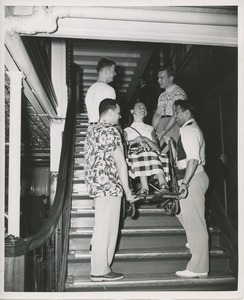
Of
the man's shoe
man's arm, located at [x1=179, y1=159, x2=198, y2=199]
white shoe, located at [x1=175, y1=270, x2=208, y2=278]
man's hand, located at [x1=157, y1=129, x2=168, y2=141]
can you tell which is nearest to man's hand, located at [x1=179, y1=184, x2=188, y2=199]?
man's arm, located at [x1=179, y1=159, x2=198, y2=199]

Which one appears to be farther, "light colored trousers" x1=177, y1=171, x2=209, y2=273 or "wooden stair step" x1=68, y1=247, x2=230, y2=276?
"wooden stair step" x1=68, y1=247, x2=230, y2=276

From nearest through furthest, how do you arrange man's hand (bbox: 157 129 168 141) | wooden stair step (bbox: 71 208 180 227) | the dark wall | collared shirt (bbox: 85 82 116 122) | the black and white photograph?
the black and white photograph, collared shirt (bbox: 85 82 116 122), wooden stair step (bbox: 71 208 180 227), man's hand (bbox: 157 129 168 141), the dark wall

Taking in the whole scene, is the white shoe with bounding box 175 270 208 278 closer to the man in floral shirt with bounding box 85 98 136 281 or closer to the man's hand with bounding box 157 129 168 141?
the man in floral shirt with bounding box 85 98 136 281

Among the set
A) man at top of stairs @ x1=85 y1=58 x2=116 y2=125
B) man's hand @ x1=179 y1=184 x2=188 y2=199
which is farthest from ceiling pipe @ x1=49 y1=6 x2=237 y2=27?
man's hand @ x1=179 y1=184 x2=188 y2=199

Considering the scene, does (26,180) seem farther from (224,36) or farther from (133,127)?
(224,36)

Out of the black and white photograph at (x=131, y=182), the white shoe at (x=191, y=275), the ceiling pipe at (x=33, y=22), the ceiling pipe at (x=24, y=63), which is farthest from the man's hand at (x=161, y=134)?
the ceiling pipe at (x=33, y=22)

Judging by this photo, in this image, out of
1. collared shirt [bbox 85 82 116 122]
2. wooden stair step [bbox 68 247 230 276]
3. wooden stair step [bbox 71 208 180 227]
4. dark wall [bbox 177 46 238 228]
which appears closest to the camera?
wooden stair step [bbox 68 247 230 276]

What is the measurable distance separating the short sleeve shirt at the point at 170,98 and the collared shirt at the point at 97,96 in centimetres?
69

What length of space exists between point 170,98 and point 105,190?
5.32 feet

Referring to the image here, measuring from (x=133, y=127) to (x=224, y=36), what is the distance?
1.25 meters

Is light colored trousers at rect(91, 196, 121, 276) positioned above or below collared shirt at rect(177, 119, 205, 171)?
below

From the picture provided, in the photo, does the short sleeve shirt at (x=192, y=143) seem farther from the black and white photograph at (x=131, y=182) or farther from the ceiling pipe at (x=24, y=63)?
the ceiling pipe at (x=24, y=63)

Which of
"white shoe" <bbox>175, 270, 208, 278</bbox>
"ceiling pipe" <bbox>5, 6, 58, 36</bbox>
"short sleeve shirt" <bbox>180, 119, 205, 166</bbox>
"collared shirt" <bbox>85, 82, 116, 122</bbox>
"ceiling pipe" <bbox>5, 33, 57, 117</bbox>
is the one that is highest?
"ceiling pipe" <bbox>5, 6, 58, 36</bbox>

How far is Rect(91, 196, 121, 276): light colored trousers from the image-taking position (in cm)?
282
